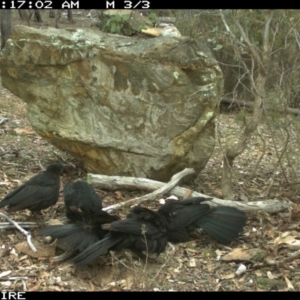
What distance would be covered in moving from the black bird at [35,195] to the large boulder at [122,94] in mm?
1098

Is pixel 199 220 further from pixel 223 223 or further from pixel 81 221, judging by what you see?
pixel 81 221

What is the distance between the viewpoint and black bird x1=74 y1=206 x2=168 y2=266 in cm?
451

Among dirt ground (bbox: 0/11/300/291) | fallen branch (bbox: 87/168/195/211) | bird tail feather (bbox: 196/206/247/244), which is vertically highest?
fallen branch (bbox: 87/168/195/211)

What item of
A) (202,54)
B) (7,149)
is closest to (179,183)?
(202,54)

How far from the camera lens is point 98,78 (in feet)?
20.7

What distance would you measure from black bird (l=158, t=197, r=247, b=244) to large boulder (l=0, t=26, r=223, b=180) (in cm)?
112

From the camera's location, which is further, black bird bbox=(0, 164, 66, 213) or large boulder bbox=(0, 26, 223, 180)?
large boulder bbox=(0, 26, 223, 180)

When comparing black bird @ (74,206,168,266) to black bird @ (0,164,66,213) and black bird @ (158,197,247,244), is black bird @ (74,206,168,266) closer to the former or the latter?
black bird @ (158,197,247,244)

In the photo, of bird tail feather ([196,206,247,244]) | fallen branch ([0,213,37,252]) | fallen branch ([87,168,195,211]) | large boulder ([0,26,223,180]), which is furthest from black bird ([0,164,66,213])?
bird tail feather ([196,206,247,244])

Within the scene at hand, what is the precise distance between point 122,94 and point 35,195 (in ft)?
5.64

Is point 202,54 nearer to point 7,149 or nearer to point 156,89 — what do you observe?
point 156,89

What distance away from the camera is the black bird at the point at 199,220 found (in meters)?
5.16

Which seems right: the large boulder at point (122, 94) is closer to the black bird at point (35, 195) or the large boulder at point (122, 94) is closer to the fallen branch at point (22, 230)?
the black bird at point (35, 195)

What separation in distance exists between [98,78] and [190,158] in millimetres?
1469
